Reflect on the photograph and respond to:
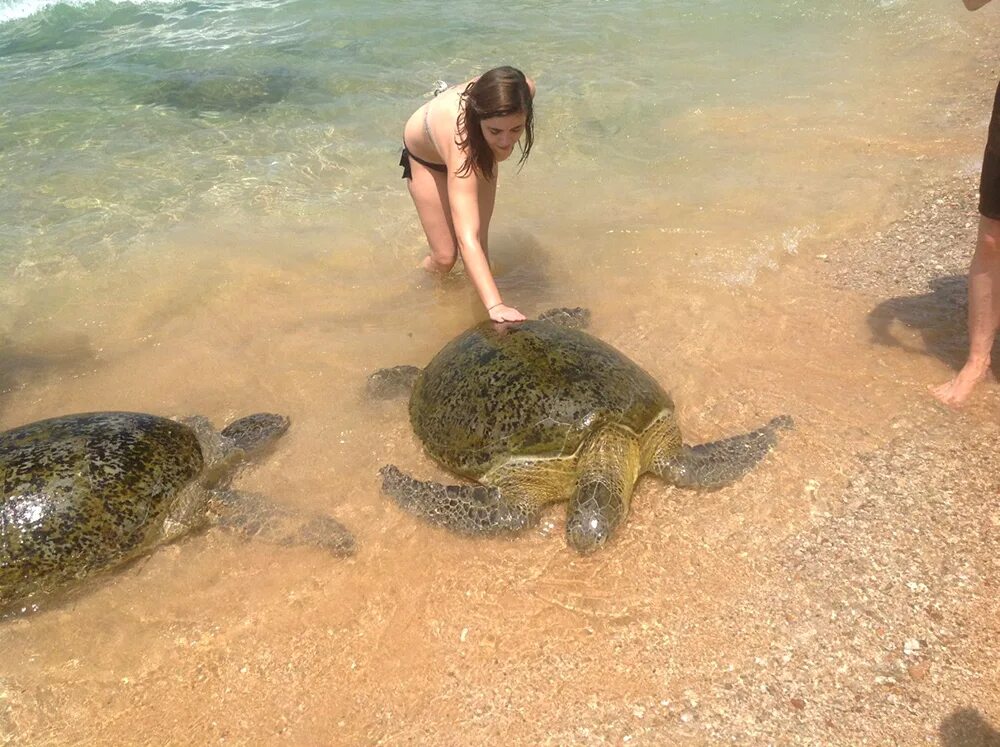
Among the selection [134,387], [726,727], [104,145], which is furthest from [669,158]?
[104,145]

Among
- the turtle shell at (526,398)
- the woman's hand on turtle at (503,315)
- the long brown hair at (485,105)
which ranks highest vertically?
the long brown hair at (485,105)

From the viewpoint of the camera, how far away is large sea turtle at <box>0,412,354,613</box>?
9.66 ft

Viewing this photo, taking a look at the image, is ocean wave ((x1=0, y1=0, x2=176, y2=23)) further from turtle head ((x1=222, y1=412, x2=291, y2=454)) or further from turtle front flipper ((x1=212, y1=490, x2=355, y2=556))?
turtle front flipper ((x1=212, y1=490, x2=355, y2=556))

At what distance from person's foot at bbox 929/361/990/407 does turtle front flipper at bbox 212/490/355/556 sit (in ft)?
9.68

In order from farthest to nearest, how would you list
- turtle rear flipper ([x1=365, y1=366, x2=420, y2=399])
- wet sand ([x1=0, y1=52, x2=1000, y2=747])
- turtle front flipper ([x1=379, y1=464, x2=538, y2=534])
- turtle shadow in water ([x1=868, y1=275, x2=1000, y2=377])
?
turtle rear flipper ([x1=365, y1=366, x2=420, y2=399]), turtle shadow in water ([x1=868, y1=275, x2=1000, y2=377]), turtle front flipper ([x1=379, y1=464, x2=538, y2=534]), wet sand ([x1=0, y1=52, x2=1000, y2=747])

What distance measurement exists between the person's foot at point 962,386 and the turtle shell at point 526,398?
1.34 m

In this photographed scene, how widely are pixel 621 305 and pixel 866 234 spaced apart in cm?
194

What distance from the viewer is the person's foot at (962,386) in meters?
3.38

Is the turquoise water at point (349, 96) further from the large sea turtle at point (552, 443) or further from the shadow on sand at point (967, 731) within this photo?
the shadow on sand at point (967, 731)

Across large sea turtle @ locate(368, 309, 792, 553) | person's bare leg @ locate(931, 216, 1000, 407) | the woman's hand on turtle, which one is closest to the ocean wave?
the woman's hand on turtle

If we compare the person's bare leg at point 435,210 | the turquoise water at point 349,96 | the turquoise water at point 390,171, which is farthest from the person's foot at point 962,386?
the person's bare leg at point 435,210

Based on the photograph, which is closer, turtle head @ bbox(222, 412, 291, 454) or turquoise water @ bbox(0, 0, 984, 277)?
turtle head @ bbox(222, 412, 291, 454)

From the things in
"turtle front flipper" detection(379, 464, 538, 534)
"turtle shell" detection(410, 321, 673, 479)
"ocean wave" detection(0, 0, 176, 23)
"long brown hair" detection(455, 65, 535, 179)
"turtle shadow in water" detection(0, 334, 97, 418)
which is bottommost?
"turtle front flipper" detection(379, 464, 538, 534)

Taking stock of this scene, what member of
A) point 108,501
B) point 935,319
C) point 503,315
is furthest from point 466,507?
point 935,319
